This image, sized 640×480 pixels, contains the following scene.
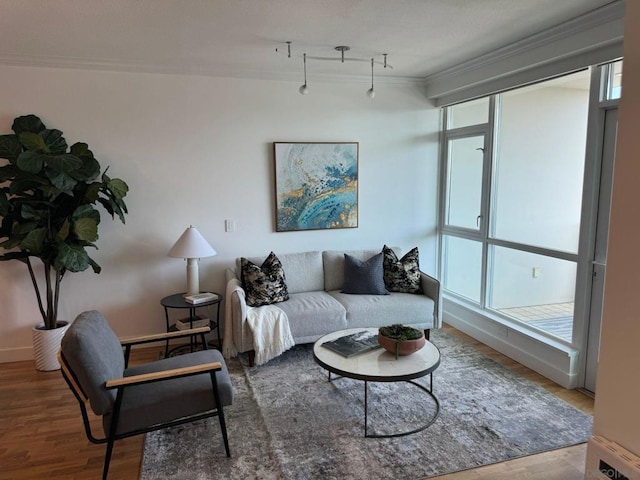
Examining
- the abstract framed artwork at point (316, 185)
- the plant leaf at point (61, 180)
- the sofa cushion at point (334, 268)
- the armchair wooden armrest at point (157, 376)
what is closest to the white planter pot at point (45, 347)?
the plant leaf at point (61, 180)

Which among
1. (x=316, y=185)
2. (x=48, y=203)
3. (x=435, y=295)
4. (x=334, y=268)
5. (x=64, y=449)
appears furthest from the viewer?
(x=316, y=185)

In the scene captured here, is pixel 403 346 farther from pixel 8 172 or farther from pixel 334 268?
pixel 8 172

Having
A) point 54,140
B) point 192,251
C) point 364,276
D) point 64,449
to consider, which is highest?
point 54,140

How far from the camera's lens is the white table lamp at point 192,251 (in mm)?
3795

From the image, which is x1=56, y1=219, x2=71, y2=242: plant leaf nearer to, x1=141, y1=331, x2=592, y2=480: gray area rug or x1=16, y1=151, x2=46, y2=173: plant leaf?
x1=16, y1=151, x2=46, y2=173: plant leaf

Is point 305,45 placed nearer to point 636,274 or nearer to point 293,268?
point 293,268

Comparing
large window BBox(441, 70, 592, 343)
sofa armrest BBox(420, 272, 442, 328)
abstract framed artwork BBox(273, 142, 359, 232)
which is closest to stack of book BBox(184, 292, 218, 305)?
abstract framed artwork BBox(273, 142, 359, 232)

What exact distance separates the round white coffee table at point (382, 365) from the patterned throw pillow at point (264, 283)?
1027 mm

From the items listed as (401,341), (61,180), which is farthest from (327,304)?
(61,180)

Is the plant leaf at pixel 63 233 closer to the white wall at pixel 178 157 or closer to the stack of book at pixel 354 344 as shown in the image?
the white wall at pixel 178 157

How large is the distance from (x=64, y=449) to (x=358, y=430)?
1.78 m

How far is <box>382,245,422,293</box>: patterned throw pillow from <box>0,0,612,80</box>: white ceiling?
189cm

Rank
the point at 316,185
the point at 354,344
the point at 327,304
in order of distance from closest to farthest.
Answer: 1. the point at 354,344
2. the point at 327,304
3. the point at 316,185

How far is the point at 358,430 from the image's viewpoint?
2.71 m
